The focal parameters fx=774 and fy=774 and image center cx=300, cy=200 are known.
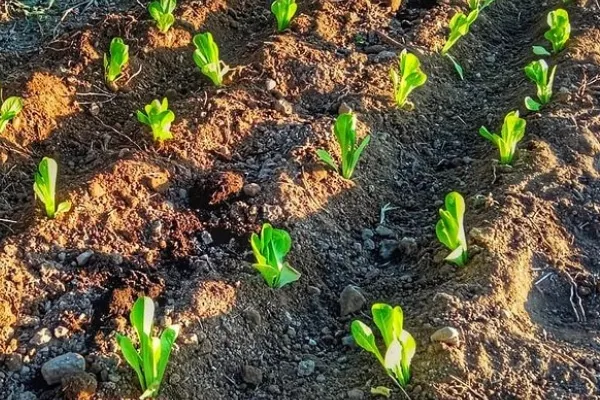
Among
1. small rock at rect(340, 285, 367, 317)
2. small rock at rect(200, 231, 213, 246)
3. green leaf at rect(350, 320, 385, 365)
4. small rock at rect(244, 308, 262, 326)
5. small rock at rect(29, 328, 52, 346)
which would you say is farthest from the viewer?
small rock at rect(200, 231, 213, 246)

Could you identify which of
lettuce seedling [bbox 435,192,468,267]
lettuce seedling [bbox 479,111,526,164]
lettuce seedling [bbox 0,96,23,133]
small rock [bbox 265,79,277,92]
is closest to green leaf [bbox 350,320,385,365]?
lettuce seedling [bbox 435,192,468,267]

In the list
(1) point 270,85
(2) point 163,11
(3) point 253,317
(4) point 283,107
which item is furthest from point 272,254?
(2) point 163,11

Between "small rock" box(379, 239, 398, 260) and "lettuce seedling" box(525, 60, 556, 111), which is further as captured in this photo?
"lettuce seedling" box(525, 60, 556, 111)

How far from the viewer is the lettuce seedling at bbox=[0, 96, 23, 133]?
2.94 meters

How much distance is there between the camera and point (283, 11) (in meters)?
3.49

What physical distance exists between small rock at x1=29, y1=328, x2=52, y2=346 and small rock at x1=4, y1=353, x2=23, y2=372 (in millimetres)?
59

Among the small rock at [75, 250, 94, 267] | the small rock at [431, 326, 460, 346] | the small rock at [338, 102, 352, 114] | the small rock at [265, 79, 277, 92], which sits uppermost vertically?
the small rock at [265, 79, 277, 92]

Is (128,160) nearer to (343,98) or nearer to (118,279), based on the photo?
(118,279)

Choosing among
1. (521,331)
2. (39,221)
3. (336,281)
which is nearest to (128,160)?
(39,221)

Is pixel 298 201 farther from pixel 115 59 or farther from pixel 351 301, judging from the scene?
pixel 115 59

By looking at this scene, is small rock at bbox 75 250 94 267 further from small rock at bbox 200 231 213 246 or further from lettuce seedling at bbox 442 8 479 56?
lettuce seedling at bbox 442 8 479 56

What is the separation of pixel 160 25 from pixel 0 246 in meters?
1.38

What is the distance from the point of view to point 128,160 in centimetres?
287

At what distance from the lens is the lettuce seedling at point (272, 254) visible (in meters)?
2.44
